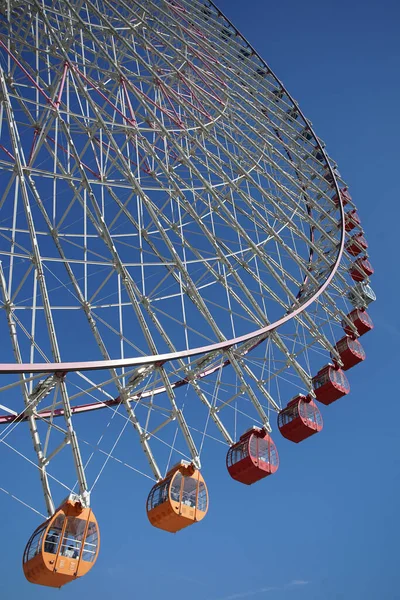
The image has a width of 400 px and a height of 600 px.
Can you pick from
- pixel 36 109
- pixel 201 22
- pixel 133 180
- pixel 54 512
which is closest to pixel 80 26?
pixel 36 109

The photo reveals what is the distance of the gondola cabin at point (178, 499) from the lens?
1190cm

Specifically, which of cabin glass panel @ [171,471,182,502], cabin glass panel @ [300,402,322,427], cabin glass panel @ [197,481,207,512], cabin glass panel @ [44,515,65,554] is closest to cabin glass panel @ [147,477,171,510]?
cabin glass panel @ [171,471,182,502]

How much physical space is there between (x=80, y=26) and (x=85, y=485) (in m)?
11.6

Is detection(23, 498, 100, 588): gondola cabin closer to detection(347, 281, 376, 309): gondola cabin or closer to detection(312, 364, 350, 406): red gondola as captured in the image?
detection(312, 364, 350, 406): red gondola

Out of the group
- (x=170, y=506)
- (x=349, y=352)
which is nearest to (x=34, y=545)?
(x=170, y=506)

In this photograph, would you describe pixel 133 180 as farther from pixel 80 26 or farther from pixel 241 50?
pixel 241 50

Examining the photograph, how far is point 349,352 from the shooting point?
21.6 meters

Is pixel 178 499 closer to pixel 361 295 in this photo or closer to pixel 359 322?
pixel 359 322

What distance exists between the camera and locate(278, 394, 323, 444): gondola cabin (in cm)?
1773

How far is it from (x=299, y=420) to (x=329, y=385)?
277 centimetres

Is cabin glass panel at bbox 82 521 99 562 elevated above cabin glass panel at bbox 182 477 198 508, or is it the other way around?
cabin glass panel at bbox 182 477 198 508

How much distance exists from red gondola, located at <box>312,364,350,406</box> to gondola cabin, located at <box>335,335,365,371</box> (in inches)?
38.7

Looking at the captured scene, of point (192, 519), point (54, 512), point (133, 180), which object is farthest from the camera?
point (133, 180)

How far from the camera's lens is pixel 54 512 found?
10.5m
